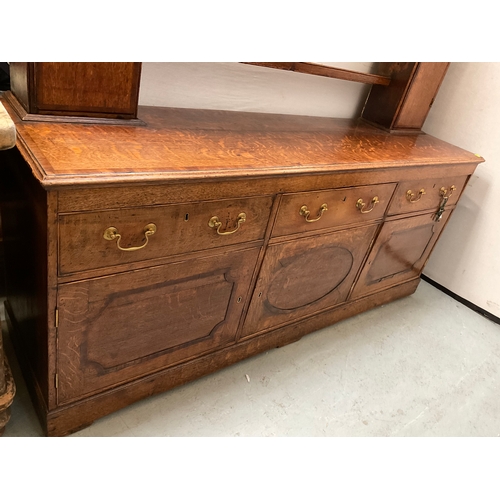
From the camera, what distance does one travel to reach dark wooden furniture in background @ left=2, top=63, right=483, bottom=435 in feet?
3.12

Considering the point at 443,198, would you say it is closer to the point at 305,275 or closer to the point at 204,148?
the point at 305,275

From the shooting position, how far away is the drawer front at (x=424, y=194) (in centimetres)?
170

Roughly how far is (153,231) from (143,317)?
0.30 metres

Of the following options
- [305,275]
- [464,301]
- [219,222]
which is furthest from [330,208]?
[464,301]

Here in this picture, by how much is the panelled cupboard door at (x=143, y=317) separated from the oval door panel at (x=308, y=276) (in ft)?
0.55

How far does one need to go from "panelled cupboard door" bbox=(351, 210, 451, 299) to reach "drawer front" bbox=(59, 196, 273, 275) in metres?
0.80

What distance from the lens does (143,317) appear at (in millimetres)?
1186

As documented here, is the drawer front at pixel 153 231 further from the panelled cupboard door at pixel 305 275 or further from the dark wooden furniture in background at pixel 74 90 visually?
the dark wooden furniture in background at pixel 74 90

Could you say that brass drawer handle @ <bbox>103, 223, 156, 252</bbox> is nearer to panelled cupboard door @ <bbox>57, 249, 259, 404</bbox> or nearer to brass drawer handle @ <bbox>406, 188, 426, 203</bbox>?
panelled cupboard door @ <bbox>57, 249, 259, 404</bbox>

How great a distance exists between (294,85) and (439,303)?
151cm

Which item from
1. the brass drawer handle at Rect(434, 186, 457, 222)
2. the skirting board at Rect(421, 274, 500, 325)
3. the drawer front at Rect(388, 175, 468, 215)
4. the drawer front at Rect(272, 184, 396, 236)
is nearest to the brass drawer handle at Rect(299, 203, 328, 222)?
the drawer front at Rect(272, 184, 396, 236)

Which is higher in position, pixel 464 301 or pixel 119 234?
pixel 119 234
